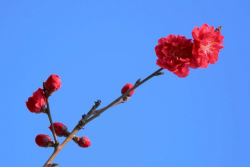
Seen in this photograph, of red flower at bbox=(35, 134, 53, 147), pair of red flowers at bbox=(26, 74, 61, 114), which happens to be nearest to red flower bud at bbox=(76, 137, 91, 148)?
red flower at bbox=(35, 134, 53, 147)

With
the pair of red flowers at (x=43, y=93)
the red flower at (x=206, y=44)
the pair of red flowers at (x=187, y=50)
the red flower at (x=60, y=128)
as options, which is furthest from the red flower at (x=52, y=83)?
the red flower at (x=206, y=44)

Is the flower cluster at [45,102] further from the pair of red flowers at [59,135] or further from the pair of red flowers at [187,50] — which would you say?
the pair of red flowers at [187,50]

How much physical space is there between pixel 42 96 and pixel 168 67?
0.73 metres

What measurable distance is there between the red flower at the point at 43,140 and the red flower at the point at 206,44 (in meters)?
0.97

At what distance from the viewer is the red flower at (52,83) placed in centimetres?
168

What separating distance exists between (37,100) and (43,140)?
25cm

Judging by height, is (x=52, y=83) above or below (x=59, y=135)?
above

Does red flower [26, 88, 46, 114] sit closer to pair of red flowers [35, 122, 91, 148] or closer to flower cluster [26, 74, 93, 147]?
flower cluster [26, 74, 93, 147]

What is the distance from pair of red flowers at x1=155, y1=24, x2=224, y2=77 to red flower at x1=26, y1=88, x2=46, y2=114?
2.24 ft

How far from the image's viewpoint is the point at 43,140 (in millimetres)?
1762

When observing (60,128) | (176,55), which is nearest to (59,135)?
(60,128)

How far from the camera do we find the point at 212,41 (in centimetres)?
172

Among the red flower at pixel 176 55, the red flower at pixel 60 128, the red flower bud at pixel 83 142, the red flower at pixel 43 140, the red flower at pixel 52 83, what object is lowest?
the red flower at pixel 43 140

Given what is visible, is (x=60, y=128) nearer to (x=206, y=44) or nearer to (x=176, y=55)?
(x=176, y=55)
